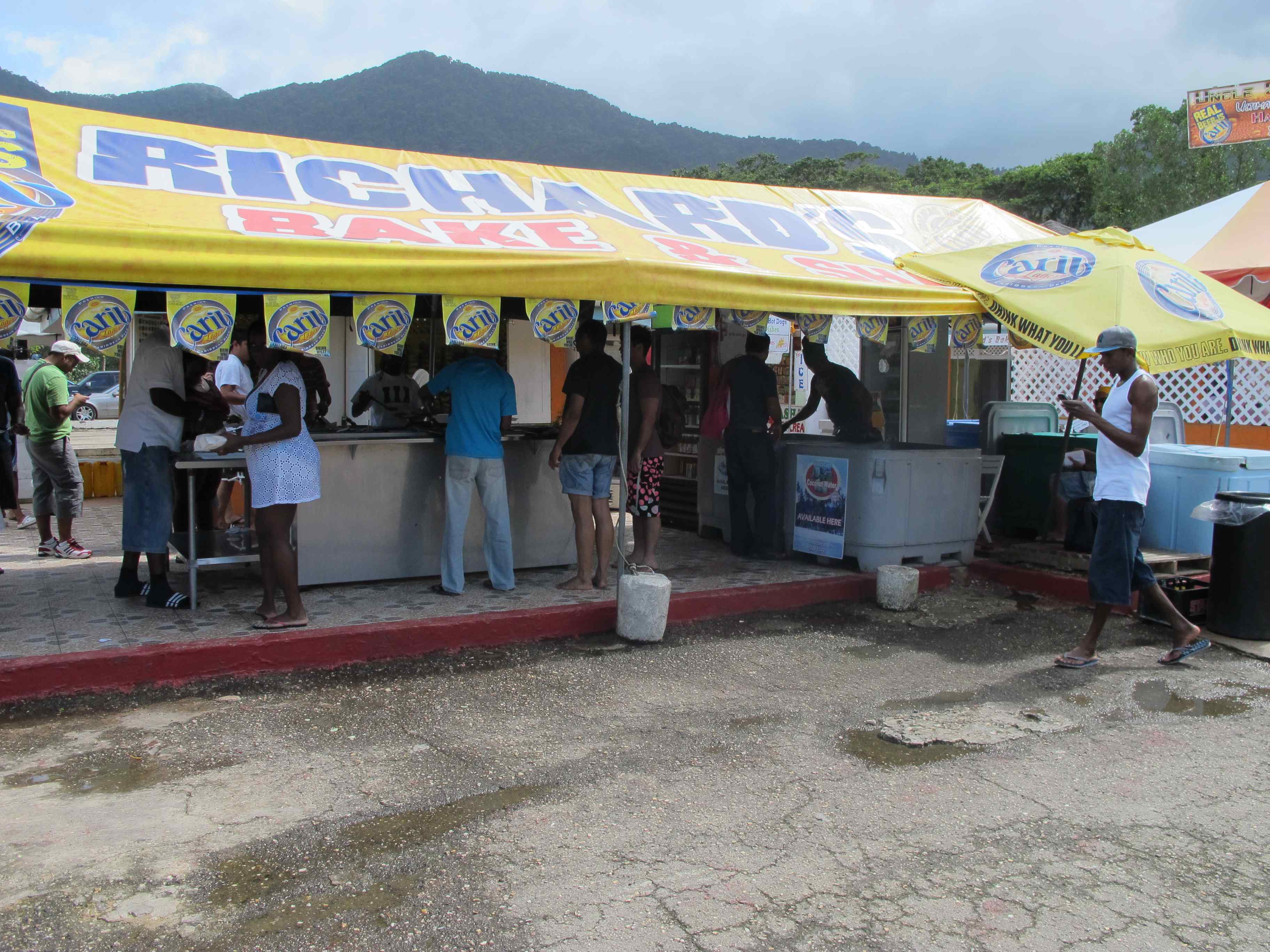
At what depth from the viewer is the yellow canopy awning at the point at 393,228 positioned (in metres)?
A: 4.89

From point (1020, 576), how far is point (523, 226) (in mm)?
4762

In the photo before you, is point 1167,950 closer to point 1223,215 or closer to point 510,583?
point 510,583

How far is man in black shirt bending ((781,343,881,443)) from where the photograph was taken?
8.72 metres

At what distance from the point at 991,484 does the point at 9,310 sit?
747 centimetres

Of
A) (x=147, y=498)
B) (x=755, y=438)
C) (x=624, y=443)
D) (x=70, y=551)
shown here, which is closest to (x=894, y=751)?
(x=624, y=443)

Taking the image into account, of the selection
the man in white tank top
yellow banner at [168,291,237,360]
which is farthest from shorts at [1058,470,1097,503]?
yellow banner at [168,291,237,360]

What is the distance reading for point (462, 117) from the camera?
434ft

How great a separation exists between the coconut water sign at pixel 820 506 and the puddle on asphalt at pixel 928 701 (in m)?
2.38

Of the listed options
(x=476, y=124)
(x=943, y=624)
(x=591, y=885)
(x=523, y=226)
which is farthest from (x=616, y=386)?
(x=476, y=124)

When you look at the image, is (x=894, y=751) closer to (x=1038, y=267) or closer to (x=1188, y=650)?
(x=1188, y=650)

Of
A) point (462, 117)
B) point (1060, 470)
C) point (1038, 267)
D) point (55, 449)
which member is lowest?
point (1060, 470)

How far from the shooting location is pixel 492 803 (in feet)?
13.0

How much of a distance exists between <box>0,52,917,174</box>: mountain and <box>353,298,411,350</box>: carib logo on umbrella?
119796mm

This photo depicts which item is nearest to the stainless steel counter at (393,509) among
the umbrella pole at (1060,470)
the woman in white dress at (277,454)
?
the woman in white dress at (277,454)
